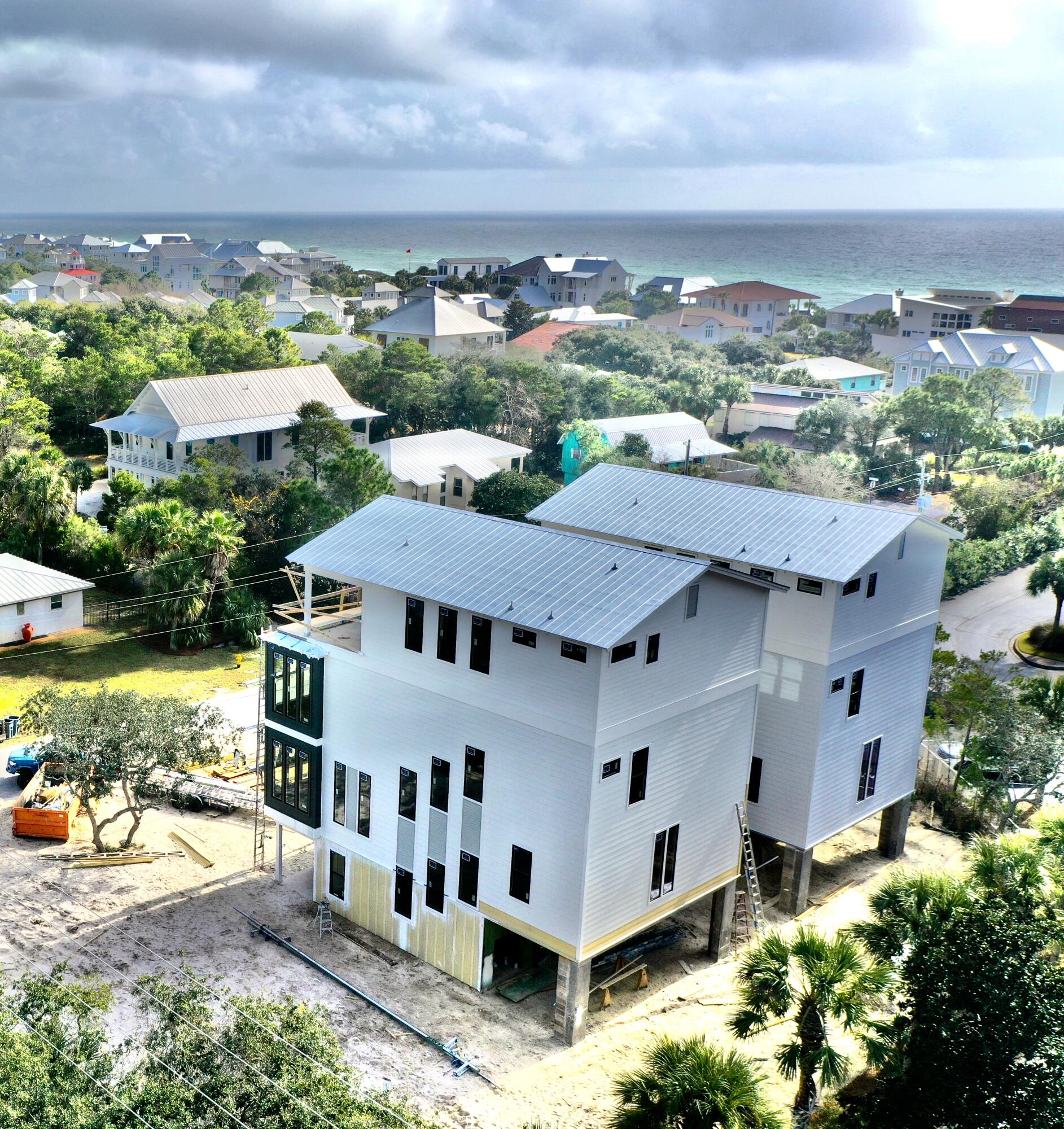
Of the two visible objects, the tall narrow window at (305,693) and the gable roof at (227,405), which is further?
the gable roof at (227,405)

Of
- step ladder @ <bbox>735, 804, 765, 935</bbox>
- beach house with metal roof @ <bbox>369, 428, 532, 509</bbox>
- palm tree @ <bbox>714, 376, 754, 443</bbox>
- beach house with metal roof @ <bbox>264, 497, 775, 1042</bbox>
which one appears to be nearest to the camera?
beach house with metal roof @ <bbox>264, 497, 775, 1042</bbox>

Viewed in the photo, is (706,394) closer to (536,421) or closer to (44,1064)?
(536,421)

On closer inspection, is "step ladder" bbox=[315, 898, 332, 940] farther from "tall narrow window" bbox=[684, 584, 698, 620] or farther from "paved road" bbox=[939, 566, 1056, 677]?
"paved road" bbox=[939, 566, 1056, 677]

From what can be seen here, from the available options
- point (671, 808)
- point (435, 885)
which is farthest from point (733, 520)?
point (435, 885)

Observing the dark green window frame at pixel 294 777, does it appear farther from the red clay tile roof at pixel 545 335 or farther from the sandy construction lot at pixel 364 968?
the red clay tile roof at pixel 545 335

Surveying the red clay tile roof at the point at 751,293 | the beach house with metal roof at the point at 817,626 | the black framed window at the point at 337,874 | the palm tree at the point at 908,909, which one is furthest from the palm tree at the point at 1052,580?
the red clay tile roof at the point at 751,293

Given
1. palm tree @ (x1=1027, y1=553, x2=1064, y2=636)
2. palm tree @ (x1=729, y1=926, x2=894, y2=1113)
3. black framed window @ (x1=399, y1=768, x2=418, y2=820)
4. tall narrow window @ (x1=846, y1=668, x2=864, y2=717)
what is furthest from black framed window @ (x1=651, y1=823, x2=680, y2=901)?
palm tree @ (x1=1027, y1=553, x2=1064, y2=636)
